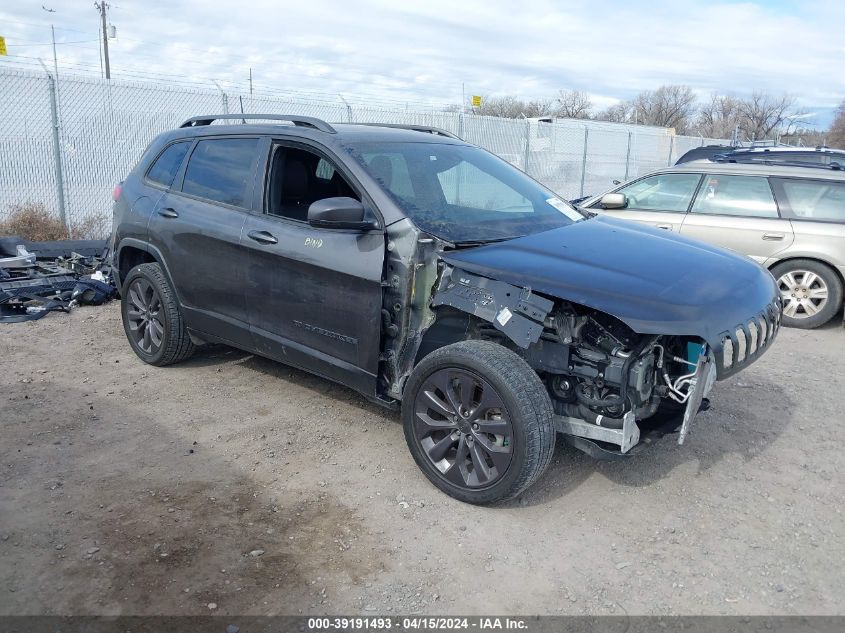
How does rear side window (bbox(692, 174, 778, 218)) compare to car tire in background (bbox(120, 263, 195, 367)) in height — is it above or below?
above

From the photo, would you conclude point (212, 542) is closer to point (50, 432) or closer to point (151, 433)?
point (151, 433)

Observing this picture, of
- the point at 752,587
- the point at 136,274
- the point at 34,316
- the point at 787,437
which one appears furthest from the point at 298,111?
the point at 752,587

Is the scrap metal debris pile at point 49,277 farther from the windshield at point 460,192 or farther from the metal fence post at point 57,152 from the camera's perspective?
the windshield at point 460,192

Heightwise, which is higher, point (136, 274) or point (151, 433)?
point (136, 274)

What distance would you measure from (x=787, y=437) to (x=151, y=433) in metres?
4.23

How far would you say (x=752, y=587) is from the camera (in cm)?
307

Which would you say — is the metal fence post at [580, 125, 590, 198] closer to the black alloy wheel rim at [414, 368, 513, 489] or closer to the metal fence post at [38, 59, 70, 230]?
the metal fence post at [38, 59, 70, 230]

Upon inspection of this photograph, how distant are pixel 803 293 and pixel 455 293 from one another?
214 inches

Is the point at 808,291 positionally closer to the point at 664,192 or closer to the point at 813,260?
the point at 813,260

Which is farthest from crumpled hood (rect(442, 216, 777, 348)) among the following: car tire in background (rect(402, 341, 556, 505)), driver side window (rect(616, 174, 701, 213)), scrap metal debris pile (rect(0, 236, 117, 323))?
scrap metal debris pile (rect(0, 236, 117, 323))

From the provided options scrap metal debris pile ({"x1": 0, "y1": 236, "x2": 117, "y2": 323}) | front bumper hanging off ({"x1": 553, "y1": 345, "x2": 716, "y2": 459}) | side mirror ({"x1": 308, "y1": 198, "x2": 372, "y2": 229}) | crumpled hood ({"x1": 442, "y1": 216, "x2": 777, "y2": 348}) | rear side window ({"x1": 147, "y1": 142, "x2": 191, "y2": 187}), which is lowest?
scrap metal debris pile ({"x1": 0, "y1": 236, "x2": 117, "y2": 323})

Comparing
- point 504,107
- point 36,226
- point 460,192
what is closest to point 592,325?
point 460,192

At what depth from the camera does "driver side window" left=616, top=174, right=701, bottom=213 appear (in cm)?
816

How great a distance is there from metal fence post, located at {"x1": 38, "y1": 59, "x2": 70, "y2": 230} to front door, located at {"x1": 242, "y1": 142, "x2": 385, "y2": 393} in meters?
8.28
